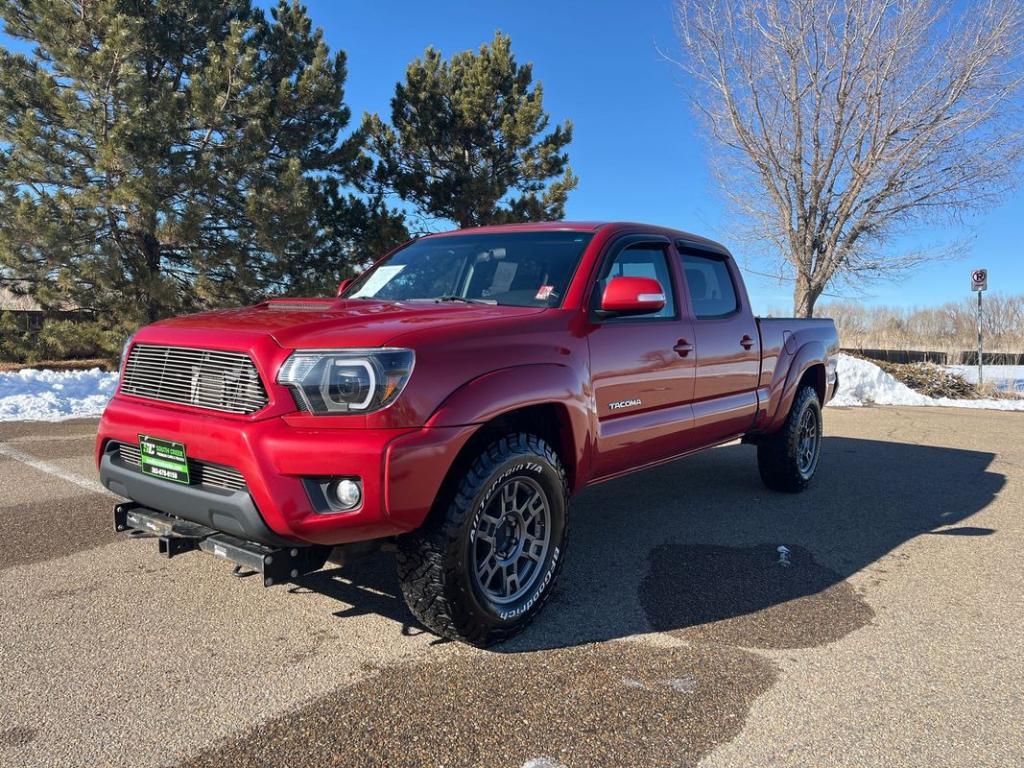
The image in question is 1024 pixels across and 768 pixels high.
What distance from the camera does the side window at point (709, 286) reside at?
4859 mm

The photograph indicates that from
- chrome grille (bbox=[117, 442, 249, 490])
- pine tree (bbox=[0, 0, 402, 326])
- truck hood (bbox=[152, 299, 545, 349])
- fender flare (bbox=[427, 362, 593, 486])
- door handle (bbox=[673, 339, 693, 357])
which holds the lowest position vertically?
chrome grille (bbox=[117, 442, 249, 490])

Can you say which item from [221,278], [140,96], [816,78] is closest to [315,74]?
[140,96]

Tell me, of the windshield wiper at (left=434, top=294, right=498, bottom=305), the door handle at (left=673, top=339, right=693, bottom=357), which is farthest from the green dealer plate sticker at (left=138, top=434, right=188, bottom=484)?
the door handle at (left=673, top=339, right=693, bottom=357)

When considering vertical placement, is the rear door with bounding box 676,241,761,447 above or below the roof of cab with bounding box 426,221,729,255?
below

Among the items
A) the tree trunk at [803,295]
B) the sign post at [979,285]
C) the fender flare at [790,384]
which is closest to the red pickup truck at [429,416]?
the fender flare at [790,384]

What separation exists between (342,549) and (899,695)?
2251mm

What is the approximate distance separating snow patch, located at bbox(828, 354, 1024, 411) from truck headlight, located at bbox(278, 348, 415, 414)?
12.8 meters

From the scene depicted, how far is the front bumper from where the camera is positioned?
2666mm

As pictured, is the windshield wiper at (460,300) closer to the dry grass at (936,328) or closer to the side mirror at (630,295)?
the side mirror at (630,295)

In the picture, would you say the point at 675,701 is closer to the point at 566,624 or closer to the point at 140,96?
the point at 566,624

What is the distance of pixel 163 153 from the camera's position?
12992mm

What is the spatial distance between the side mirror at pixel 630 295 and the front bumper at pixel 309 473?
1198 mm

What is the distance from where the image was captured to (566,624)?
3375mm

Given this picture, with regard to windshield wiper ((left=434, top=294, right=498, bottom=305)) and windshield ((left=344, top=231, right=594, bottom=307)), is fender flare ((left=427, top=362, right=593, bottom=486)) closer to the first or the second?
windshield ((left=344, top=231, right=594, bottom=307))
